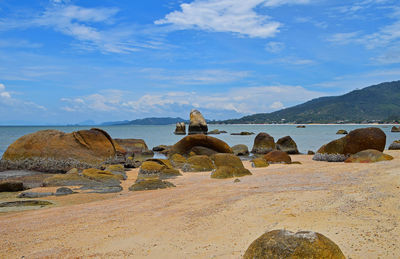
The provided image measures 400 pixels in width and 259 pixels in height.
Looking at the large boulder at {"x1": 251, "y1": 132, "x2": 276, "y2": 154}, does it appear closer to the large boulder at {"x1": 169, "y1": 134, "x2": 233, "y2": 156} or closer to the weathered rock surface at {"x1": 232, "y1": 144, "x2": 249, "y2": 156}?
the weathered rock surface at {"x1": 232, "y1": 144, "x2": 249, "y2": 156}

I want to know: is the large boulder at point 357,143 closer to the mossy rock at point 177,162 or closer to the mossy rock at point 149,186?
the mossy rock at point 177,162

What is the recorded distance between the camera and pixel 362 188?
260 inches

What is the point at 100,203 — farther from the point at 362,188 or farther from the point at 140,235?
the point at 362,188

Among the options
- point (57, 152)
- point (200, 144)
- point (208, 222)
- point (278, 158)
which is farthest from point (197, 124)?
point (208, 222)

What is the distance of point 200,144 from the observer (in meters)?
19.9

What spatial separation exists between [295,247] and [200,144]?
16.9 metres

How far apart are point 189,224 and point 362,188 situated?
3.73 meters

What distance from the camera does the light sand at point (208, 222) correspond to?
4.14 metres

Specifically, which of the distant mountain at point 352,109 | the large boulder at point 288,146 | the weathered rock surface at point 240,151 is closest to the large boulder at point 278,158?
the weathered rock surface at point 240,151

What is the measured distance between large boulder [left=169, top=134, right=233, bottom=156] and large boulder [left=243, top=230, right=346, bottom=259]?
16.3 meters

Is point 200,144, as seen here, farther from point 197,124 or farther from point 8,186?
point 197,124

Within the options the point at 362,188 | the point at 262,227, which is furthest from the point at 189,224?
the point at 362,188

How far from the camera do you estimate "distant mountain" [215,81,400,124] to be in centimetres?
14312

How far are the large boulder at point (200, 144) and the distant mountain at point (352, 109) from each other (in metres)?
124
